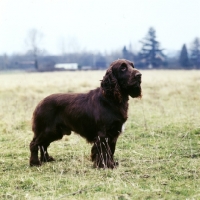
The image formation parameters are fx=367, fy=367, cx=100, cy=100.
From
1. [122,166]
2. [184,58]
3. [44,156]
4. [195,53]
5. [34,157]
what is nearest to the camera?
[122,166]

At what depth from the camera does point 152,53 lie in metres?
54.7

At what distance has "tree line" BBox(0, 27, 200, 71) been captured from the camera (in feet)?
161

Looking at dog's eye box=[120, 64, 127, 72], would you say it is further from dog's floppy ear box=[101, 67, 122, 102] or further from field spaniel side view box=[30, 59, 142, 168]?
dog's floppy ear box=[101, 67, 122, 102]

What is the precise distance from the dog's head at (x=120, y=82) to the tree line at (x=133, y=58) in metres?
43.1

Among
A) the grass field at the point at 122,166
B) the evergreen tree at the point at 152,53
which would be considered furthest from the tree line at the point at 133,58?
the grass field at the point at 122,166

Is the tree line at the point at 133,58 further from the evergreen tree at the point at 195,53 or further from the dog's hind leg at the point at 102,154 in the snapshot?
the dog's hind leg at the point at 102,154

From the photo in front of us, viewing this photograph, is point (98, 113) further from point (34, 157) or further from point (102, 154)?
point (34, 157)

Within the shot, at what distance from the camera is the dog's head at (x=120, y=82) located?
5242 millimetres

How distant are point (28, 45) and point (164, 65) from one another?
21179mm

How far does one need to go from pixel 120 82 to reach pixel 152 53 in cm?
5039

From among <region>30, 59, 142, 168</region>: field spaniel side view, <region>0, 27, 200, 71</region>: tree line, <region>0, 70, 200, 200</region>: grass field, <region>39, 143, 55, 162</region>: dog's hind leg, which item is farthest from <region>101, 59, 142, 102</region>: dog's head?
<region>0, 27, 200, 71</region>: tree line

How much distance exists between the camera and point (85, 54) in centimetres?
5559

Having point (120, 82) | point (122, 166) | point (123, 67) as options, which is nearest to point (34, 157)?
point (122, 166)

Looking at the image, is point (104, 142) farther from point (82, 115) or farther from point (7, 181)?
point (7, 181)
